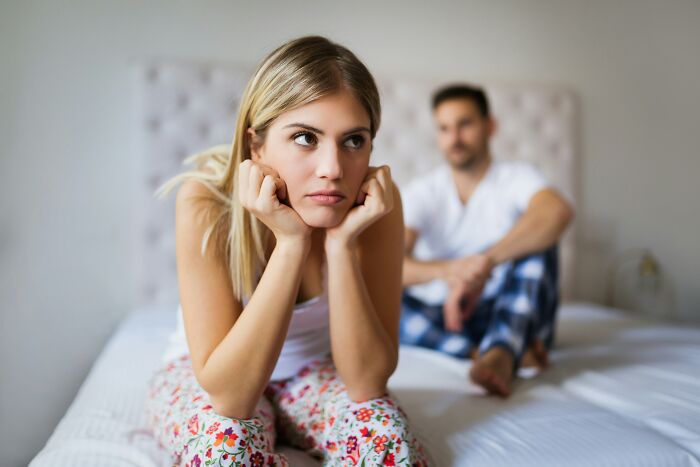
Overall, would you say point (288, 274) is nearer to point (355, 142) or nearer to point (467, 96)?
point (355, 142)

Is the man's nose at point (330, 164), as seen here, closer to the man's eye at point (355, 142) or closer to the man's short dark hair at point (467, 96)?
the man's eye at point (355, 142)

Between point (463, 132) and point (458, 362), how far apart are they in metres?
0.87

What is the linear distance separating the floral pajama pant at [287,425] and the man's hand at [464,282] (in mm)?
549

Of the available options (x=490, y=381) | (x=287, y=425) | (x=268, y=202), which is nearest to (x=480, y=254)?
(x=490, y=381)

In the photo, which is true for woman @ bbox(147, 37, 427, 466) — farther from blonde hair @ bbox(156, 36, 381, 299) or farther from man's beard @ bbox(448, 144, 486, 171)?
man's beard @ bbox(448, 144, 486, 171)

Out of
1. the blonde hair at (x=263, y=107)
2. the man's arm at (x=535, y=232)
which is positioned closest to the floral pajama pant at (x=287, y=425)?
the blonde hair at (x=263, y=107)

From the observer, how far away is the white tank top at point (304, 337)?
1.01 meters

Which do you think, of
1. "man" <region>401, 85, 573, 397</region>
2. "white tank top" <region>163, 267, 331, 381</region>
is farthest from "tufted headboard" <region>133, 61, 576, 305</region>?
"white tank top" <region>163, 267, 331, 381</region>

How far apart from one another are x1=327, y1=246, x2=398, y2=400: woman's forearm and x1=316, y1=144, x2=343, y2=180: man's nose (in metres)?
0.12

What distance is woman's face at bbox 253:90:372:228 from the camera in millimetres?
831

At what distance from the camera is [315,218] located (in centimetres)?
85

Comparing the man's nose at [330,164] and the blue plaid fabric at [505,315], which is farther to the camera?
the blue plaid fabric at [505,315]

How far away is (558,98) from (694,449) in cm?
220

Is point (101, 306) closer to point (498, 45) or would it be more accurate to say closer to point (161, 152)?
point (161, 152)
